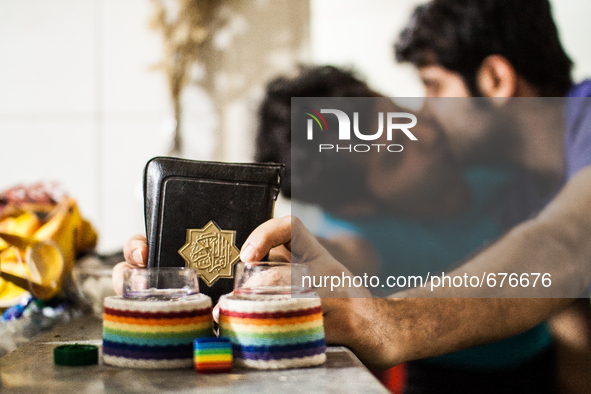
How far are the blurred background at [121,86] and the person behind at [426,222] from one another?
37.6 inches

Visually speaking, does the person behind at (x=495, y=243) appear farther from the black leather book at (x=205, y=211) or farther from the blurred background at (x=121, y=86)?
the blurred background at (x=121, y=86)

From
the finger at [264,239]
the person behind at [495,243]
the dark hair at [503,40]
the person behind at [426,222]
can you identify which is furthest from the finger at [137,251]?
the dark hair at [503,40]

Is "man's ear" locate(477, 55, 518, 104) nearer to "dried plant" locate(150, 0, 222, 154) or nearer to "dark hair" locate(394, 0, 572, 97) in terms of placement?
"dark hair" locate(394, 0, 572, 97)

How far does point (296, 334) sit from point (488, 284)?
41 centimetres

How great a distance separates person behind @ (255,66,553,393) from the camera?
0.79 m

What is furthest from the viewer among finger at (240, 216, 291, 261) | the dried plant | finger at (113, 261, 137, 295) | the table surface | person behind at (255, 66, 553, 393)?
the dried plant

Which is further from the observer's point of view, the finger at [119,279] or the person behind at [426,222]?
the person behind at [426,222]

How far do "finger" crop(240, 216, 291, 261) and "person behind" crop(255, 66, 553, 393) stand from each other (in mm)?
234

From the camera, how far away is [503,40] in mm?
1006

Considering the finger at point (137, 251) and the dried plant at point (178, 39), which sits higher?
the dried plant at point (178, 39)

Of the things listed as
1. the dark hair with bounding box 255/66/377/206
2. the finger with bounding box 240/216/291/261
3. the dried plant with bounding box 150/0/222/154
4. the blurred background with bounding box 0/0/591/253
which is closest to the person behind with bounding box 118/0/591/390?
the finger with bounding box 240/216/291/261

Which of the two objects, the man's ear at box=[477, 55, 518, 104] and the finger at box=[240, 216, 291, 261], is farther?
the man's ear at box=[477, 55, 518, 104]

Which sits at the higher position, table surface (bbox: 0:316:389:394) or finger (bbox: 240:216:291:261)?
finger (bbox: 240:216:291:261)

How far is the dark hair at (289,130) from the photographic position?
0.88 metres
